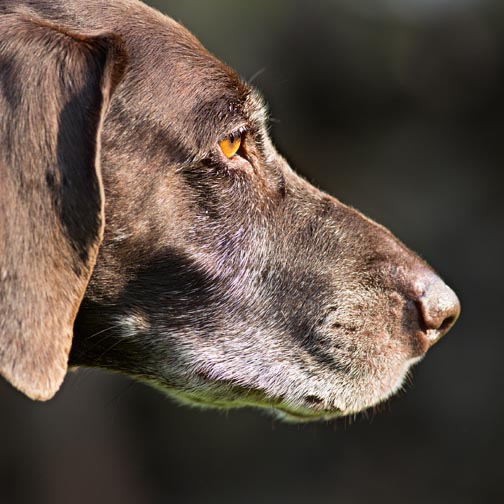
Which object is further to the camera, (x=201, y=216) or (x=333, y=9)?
→ (x=333, y=9)

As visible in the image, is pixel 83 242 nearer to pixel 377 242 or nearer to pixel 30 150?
pixel 30 150

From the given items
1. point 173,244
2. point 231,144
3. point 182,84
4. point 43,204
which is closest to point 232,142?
point 231,144

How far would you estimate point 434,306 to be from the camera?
3.47m

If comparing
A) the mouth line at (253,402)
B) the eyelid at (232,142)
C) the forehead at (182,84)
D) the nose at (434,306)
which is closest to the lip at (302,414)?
the mouth line at (253,402)

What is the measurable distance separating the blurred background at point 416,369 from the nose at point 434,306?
4.34m

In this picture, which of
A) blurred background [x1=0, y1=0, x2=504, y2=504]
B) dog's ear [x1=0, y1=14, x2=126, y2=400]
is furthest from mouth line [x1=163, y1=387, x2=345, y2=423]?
blurred background [x1=0, y1=0, x2=504, y2=504]

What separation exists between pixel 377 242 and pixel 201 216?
74 cm

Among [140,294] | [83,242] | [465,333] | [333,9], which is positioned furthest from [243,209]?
[333,9]

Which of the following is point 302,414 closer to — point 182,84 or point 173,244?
point 173,244

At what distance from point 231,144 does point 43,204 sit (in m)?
0.80

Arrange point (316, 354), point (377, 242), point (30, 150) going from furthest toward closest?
point (377, 242) < point (316, 354) < point (30, 150)

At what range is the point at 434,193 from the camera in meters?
8.51

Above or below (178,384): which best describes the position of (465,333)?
below

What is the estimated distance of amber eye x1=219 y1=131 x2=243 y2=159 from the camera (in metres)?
3.26
